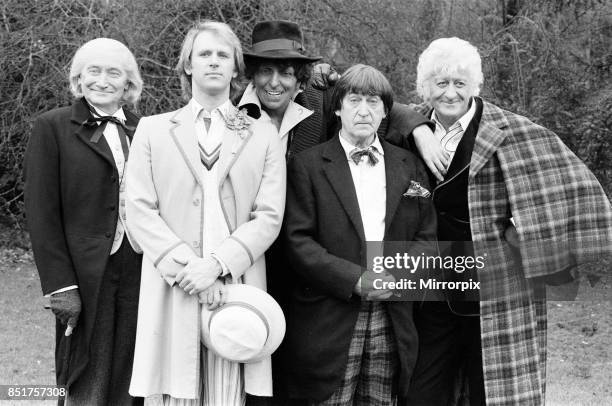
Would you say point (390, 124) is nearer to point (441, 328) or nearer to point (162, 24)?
point (441, 328)

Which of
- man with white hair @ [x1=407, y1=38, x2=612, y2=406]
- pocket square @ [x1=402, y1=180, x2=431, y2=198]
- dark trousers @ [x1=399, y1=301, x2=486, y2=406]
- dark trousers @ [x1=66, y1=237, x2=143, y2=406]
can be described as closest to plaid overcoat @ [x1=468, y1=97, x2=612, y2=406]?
man with white hair @ [x1=407, y1=38, x2=612, y2=406]

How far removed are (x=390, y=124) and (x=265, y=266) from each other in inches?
39.4

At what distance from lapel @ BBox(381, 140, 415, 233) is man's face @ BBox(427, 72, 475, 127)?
35cm

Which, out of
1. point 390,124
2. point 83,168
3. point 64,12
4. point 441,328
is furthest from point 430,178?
point 64,12

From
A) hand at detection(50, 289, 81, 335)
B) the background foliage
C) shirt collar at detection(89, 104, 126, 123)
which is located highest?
the background foliage

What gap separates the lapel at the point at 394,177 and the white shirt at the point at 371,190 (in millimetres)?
24

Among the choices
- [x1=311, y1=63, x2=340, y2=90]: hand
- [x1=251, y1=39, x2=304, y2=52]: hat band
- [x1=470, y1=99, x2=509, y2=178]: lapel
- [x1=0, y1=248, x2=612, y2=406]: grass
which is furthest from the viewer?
[x1=0, y1=248, x2=612, y2=406]: grass

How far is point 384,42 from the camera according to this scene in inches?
355

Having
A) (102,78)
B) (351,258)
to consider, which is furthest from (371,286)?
(102,78)

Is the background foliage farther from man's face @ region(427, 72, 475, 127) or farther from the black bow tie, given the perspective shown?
man's face @ region(427, 72, 475, 127)

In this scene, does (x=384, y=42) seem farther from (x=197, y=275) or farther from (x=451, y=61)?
(x=197, y=275)

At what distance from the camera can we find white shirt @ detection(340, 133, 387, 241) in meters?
3.72

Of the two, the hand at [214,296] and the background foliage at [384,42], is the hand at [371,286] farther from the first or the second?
the background foliage at [384,42]

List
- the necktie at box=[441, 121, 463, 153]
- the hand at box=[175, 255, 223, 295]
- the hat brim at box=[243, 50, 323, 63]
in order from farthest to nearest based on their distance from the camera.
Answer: the hat brim at box=[243, 50, 323, 63], the necktie at box=[441, 121, 463, 153], the hand at box=[175, 255, 223, 295]
